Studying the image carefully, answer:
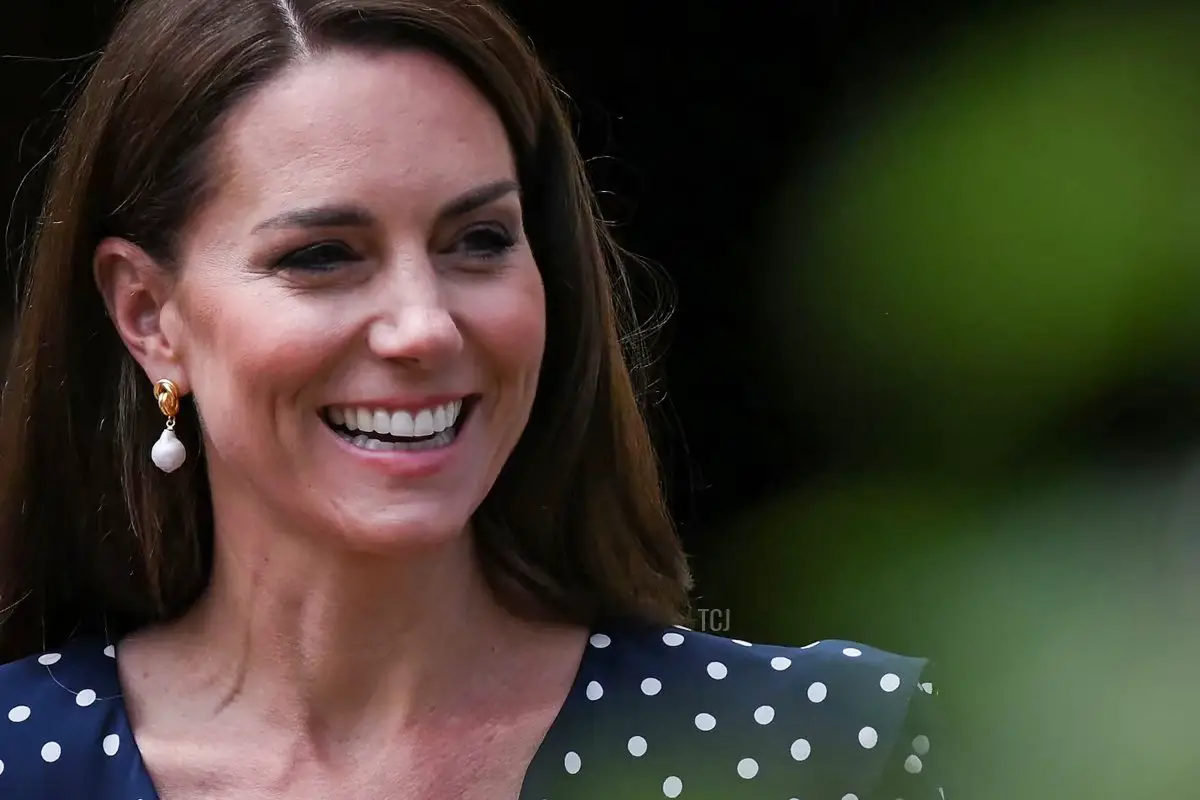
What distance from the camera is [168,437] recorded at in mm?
1438

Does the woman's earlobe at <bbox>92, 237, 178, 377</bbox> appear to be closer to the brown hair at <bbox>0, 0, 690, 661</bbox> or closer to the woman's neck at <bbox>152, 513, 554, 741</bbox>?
the brown hair at <bbox>0, 0, 690, 661</bbox>

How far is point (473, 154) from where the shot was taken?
1.34 metres

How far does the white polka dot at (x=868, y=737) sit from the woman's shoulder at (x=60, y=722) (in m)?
0.83

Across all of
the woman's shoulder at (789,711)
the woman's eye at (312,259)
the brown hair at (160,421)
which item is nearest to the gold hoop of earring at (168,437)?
the brown hair at (160,421)

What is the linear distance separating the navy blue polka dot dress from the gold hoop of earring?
0.32 metres

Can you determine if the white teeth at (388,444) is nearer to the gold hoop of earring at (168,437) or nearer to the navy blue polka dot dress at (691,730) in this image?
the gold hoop of earring at (168,437)

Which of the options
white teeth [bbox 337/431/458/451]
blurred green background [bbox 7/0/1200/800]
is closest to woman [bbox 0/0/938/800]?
white teeth [bbox 337/431/458/451]

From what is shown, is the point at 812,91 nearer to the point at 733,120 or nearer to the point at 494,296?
the point at 733,120

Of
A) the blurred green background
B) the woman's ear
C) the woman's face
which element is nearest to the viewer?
the blurred green background

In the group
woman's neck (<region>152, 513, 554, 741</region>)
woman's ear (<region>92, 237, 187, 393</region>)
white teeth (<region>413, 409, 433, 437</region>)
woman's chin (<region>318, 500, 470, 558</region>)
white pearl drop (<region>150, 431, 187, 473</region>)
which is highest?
woman's ear (<region>92, 237, 187, 393</region>)

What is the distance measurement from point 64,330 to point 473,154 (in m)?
0.55

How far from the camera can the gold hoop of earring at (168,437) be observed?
1.41 meters

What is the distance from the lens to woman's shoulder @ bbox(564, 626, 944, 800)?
4.71 feet

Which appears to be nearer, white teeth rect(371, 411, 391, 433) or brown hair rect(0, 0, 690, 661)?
white teeth rect(371, 411, 391, 433)
